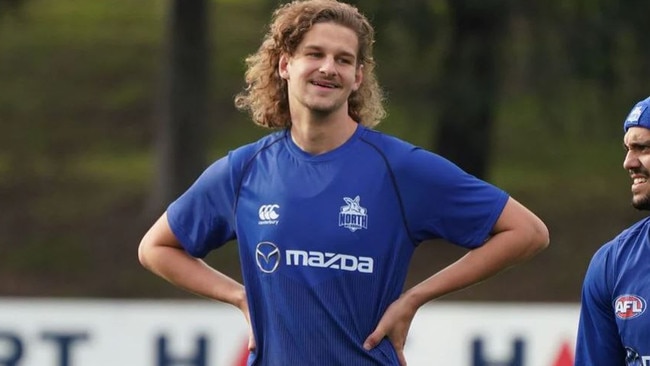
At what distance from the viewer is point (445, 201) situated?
4.32 meters

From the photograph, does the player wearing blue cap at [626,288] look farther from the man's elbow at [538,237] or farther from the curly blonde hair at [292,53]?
the curly blonde hair at [292,53]

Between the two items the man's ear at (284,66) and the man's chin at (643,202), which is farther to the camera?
the man's ear at (284,66)

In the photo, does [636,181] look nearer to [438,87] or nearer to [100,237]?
A: [438,87]

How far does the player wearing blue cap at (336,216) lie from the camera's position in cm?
422

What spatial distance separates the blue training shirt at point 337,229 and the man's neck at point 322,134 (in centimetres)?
2

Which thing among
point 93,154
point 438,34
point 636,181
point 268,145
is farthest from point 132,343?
point 93,154

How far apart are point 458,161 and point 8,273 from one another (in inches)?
205

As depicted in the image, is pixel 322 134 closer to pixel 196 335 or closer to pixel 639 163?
pixel 639 163

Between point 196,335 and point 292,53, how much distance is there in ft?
12.4

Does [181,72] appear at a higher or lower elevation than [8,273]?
higher

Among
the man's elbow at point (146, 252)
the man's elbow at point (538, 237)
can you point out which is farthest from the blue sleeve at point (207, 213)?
the man's elbow at point (538, 237)

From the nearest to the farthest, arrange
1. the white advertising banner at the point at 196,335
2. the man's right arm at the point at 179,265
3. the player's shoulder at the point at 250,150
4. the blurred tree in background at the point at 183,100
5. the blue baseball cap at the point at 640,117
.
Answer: the blue baseball cap at the point at 640,117 < the player's shoulder at the point at 250,150 < the man's right arm at the point at 179,265 < the white advertising banner at the point at 196,335 < the blurred tree in background at the point at 183,100

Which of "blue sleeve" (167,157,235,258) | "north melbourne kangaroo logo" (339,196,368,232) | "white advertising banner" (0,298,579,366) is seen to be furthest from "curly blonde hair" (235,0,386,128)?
"white advertising banner" (0,298,579,366)

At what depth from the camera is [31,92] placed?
2123 cm
